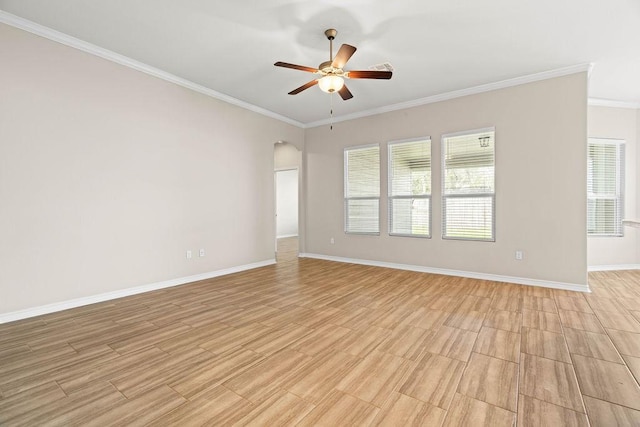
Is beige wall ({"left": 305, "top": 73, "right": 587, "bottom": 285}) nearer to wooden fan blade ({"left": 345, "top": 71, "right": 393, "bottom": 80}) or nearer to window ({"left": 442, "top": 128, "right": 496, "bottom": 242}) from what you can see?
window ({"left": 442, "top": 128, "right": 496, "bottom": 242})

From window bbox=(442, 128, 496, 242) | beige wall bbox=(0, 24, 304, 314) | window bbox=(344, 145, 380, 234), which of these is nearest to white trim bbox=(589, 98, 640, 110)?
window bbox=(442, 128, 496, 242)

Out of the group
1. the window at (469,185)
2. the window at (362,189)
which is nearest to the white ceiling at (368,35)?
the window at (469,185)

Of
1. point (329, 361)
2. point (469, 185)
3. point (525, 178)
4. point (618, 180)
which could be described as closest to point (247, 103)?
point (469, 185)

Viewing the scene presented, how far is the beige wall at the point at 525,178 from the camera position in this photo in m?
4.01

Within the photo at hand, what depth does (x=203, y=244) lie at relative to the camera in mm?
4723

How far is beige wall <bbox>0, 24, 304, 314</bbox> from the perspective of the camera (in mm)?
2971

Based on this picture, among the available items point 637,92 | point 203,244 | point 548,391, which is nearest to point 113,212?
point 203,244

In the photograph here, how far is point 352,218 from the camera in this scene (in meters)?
6.14

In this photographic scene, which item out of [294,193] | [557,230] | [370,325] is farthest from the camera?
[294,193]

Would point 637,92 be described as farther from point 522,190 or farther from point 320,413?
point 320,413

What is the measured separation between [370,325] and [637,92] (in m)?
6.33

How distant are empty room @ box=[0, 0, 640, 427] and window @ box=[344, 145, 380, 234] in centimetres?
5

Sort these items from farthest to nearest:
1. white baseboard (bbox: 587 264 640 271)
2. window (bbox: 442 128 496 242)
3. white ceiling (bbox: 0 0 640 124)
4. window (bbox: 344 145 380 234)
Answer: window (bbox: 344 145 380 234) < white baseboard (bbox: 587 264 640 271) < window (bbox: 442 128 496 242) < white ceiling (bbox: 0 0 640 124)

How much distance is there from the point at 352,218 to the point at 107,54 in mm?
4788
